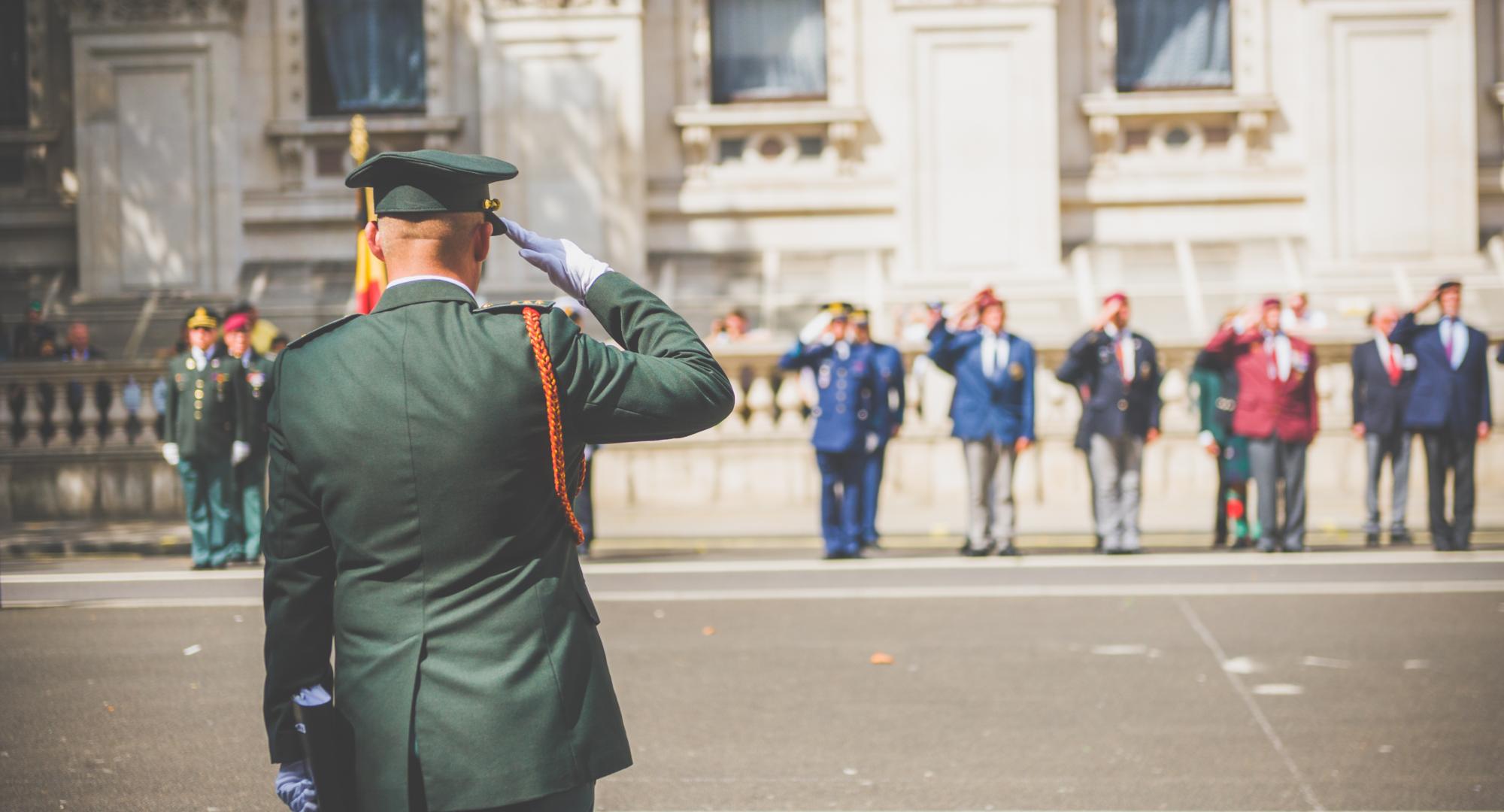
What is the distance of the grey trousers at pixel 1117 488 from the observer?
13.2 m

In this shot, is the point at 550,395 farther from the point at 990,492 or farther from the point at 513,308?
the point at 990,492

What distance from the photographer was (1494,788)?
6453mm

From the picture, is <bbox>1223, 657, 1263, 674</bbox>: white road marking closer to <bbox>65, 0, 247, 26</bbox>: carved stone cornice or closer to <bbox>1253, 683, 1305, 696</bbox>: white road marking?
<bbox>1253, 683, 1305, 696</bbox>: white road marking

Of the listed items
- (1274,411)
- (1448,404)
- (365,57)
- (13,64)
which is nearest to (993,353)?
(1274,411)

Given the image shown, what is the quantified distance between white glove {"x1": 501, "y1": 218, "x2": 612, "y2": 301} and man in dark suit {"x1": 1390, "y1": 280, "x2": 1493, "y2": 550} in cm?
1136

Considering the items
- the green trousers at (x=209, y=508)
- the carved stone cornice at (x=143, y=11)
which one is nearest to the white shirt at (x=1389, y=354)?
the green trousers at (x=209, y=508)

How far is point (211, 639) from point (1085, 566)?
6.33 meters

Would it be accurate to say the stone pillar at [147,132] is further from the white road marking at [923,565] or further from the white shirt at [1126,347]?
the white shirt at [1126,347]

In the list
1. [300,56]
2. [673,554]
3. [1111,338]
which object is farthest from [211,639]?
[300,56]

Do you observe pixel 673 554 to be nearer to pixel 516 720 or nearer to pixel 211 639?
pixel 211 639

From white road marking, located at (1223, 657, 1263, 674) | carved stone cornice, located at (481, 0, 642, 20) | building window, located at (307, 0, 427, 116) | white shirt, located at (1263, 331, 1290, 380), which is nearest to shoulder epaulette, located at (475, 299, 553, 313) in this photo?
white road marking, located at (1223, 657, 1263, 674)

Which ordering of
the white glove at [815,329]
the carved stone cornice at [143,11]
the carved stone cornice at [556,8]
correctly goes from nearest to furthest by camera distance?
1. the white glove at [815,329]
2. the carved stone cornice at [556,8]
3. the carved stone cornice at [143,11]

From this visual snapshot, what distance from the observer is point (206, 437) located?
13.3 m

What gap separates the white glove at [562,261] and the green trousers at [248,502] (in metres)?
10.6
